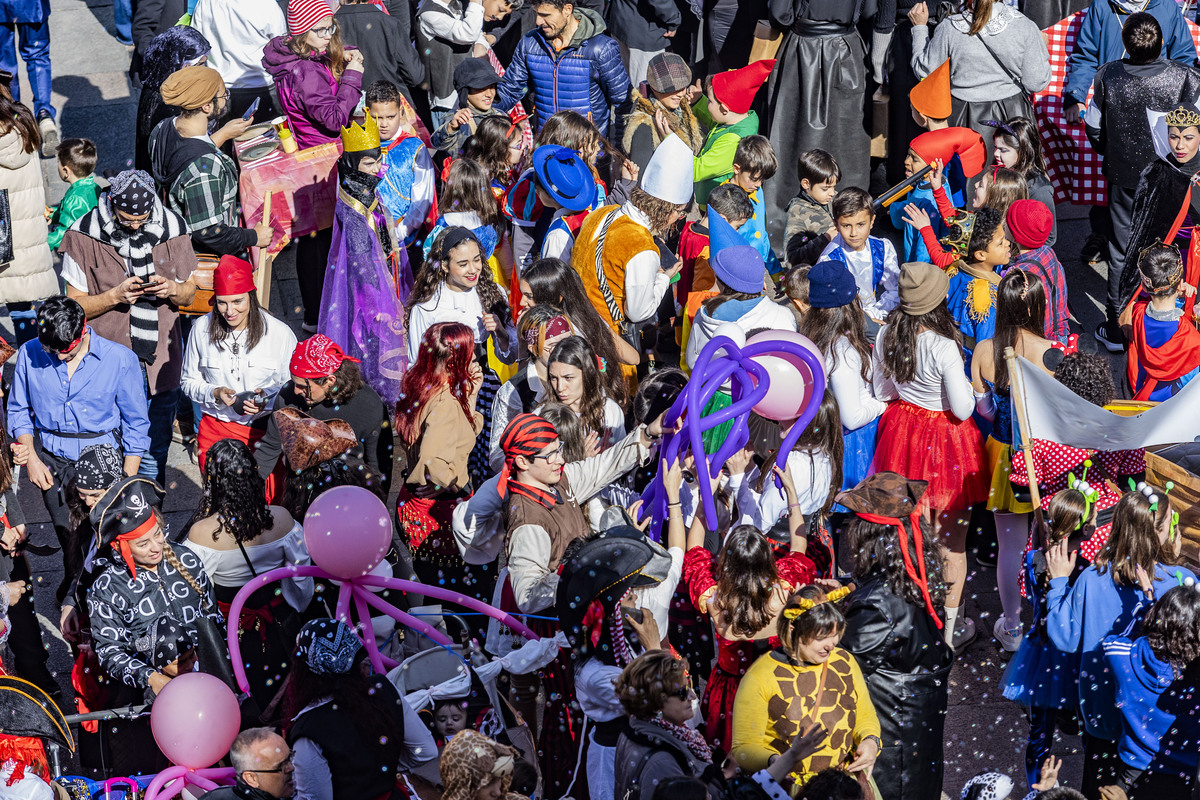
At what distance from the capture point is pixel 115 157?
11055mm

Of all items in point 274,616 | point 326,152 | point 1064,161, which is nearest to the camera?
point 274,616

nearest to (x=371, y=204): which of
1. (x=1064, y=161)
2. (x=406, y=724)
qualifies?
(x=406, y=724)

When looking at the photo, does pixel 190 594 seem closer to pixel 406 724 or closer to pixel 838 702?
pixel 406 724

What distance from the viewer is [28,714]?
4258mm

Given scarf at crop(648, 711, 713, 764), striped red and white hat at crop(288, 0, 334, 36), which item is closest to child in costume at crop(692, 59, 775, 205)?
striped red and white hat at crop(288, 0, 334, 36)

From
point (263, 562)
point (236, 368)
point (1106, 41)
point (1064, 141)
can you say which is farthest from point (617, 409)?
point (1106, 41)

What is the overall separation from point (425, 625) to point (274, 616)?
0.78 meters

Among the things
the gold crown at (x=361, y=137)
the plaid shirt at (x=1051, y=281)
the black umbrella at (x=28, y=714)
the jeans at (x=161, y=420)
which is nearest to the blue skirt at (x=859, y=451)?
the plaid shirt at (x=1051, y=281)

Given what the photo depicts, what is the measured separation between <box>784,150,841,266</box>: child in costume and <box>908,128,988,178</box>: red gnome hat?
1.91ft

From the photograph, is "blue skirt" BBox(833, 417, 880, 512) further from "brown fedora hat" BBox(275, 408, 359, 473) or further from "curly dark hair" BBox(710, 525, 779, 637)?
"brown fedora hat" BBox(275, 408, 359, 473)

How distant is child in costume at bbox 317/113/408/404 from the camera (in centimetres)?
720

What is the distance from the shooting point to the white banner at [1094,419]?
5.23 metres

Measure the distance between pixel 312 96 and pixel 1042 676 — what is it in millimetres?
5456

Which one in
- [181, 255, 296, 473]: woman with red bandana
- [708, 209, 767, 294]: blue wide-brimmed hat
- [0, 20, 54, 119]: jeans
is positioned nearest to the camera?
[708, 209, 767, 294]: blue wide-brimmed hat
